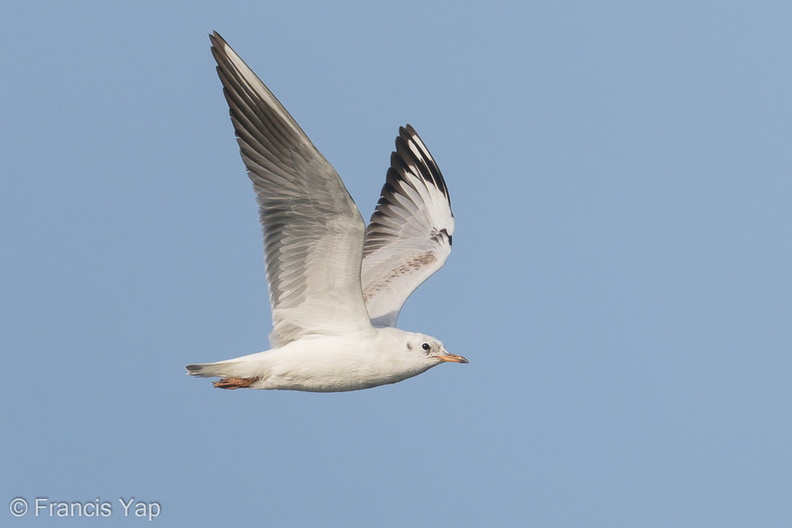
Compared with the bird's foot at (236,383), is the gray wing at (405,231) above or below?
above

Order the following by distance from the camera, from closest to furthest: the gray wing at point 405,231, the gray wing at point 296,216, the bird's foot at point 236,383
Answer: the gray wing at point 296,216, the bird's foot at point 236,383, the gray wing at point 405,231

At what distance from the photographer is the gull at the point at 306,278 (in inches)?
Result: 444

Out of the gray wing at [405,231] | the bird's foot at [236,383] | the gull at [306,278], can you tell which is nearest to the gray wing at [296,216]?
the gull at [306,278]

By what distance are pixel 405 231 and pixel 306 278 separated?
4100 mm

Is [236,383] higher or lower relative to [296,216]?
lower

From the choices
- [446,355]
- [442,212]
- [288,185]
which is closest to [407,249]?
[442,212]

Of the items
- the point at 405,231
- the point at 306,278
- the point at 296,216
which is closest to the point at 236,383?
the point at 306,278

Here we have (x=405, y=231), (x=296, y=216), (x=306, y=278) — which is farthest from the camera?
(x=405, y=231)

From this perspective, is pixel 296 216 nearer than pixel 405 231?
Yes

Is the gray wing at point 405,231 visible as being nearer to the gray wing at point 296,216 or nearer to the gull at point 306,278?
the gull at point 306,278

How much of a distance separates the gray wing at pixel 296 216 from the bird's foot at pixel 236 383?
630 millimetres

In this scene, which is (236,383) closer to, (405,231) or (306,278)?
(306,278)

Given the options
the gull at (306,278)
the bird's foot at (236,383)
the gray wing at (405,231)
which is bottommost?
the bird's foot at (236,383)

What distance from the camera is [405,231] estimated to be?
16219mm
